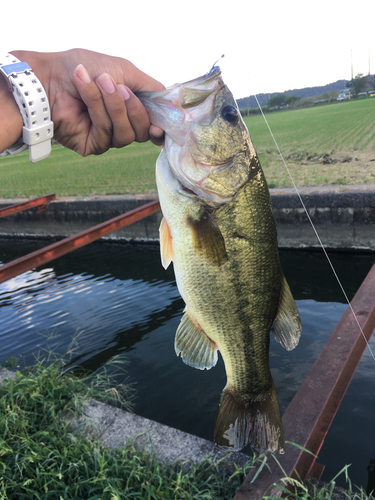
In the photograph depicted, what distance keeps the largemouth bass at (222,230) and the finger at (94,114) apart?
7.6 inches

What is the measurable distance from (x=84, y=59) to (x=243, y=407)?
1709 mm

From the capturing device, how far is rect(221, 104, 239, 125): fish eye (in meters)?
1.50

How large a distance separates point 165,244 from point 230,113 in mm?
639

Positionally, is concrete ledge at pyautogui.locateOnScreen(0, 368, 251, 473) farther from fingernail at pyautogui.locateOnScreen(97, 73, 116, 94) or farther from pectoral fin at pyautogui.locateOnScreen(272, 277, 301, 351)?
fingernail at pyautogui.locateOnScreen(97, 73, 116, 94)

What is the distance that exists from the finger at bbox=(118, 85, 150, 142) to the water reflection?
11.7ft

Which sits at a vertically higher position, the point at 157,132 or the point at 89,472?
the point at 157,132

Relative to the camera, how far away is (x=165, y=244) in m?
1.61

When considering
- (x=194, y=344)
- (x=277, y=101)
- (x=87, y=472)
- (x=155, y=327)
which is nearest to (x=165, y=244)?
(x=194, y=344)

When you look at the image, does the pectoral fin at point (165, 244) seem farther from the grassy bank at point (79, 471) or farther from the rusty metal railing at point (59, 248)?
the rusty metal railing at point (59, 248)

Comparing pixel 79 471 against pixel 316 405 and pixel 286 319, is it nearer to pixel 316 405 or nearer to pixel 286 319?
pixel 316 405

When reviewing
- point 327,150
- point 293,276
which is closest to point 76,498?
point 293,276

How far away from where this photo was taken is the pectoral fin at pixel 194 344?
164 cm

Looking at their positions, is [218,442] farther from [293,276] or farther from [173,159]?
[293,276]

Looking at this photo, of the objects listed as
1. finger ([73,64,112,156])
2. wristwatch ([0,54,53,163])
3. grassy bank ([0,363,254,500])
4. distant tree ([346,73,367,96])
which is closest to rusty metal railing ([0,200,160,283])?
grassy bank ([0,363,254,500])
